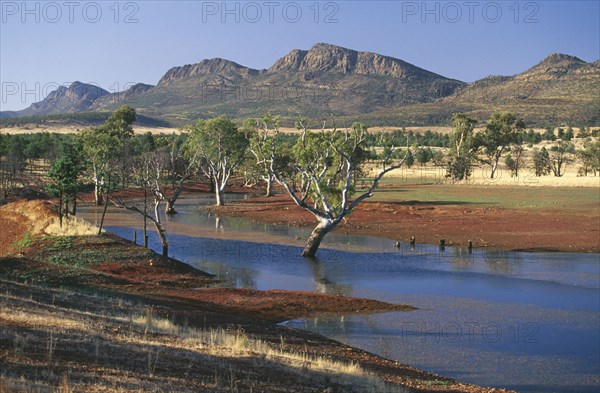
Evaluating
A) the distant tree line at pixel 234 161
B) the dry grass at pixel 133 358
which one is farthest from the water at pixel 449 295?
the dry grass at pixel 133 358

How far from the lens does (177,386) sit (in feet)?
41.6

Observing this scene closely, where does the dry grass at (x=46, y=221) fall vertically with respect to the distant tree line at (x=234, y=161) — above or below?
below

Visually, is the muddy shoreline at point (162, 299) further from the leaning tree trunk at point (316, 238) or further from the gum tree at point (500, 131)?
the gum tree at point (500, 131)

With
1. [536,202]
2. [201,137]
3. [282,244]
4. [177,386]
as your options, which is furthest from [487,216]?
[177,386]

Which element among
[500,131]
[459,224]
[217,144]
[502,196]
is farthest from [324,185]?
[500,131]

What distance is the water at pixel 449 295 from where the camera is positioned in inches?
884

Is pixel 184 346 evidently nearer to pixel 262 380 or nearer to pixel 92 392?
pixel 262 380

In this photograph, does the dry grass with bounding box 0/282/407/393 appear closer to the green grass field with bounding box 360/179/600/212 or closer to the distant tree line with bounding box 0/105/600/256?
the distant tree line with bounding box 0/105/600/256

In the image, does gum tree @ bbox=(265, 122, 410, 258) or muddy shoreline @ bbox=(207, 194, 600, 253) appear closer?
gum tree @ bbox=(265, 122, 410, 258)

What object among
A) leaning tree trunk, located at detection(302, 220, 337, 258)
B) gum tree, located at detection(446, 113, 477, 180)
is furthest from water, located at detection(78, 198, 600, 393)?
gum tree, located at detection(446, 113, 477, 180)

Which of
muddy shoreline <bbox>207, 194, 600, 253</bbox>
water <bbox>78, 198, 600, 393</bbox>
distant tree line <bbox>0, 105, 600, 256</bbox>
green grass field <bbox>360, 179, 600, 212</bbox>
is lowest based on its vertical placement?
water <bbox>78, 198, 600, 393</bbox>

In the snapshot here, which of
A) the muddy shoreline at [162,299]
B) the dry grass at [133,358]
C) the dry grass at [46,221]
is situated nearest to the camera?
the dry grass at [133,358]

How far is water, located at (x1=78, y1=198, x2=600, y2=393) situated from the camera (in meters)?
22.5

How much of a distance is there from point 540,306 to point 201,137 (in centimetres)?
6279
